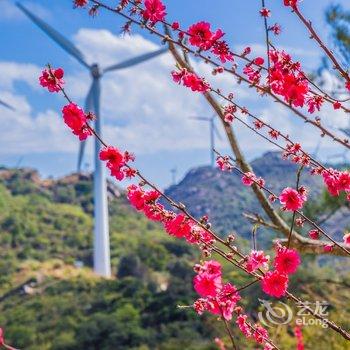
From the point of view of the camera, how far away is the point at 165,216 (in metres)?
3.27

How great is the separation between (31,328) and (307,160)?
131 ft

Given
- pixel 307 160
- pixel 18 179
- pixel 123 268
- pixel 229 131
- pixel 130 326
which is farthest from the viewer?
pixel 18 179

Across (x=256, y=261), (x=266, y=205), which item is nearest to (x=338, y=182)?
(x=256, y=261)

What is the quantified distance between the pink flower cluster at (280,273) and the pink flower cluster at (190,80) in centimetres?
104

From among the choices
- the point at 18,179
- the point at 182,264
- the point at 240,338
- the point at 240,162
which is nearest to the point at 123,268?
the point at 182,264

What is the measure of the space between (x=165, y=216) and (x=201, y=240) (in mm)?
222

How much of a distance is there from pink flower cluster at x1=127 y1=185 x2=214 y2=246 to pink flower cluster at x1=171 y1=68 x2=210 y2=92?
0.67 m

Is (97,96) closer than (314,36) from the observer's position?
No

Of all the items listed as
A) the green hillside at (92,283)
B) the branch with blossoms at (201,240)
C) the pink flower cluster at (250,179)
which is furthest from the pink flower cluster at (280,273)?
the green hillside at (92,283)

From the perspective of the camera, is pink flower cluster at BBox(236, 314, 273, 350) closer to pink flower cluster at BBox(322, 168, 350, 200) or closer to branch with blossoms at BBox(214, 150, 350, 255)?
branch with blossoms at BBox(214, 150, 350, 255)

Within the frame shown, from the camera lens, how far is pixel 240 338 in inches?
893

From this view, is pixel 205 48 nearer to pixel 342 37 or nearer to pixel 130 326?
pixel 342 37

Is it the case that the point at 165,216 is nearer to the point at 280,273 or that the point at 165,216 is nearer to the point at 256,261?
the point at 256,261

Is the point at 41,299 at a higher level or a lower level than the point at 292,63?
higher
